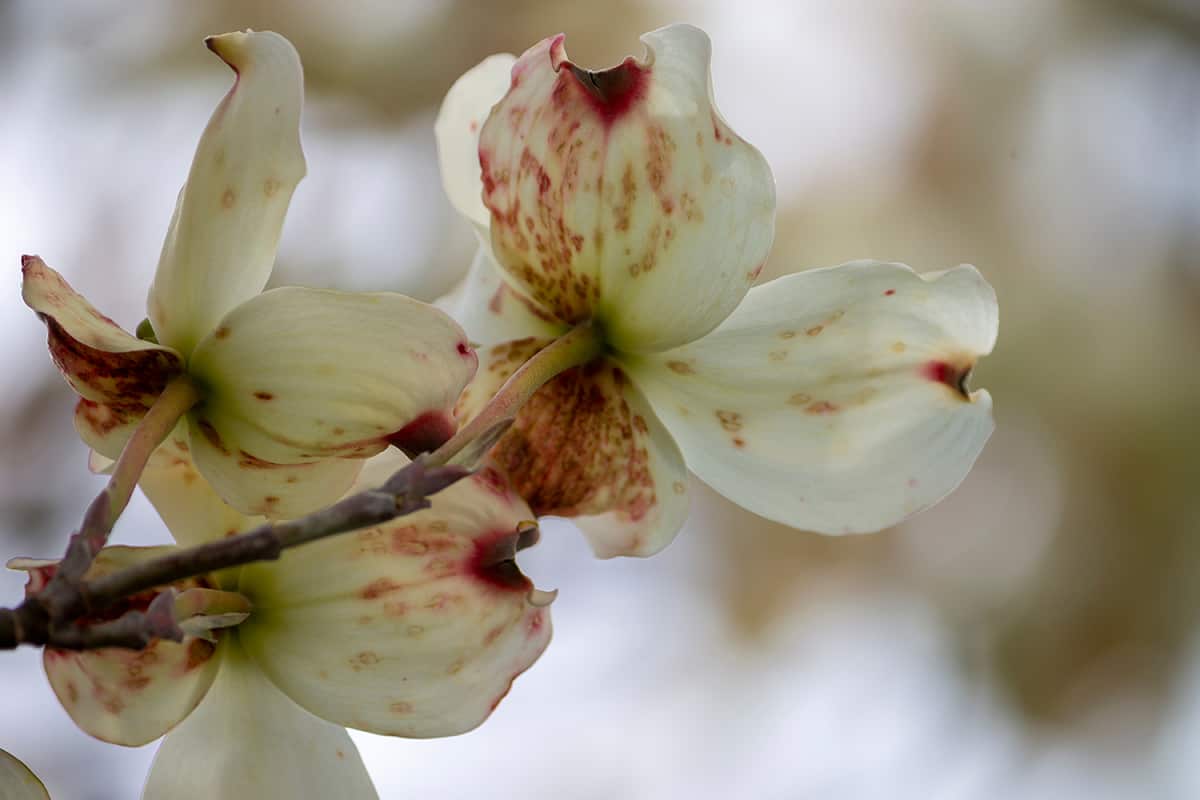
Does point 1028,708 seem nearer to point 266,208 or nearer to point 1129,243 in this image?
point 1129,243

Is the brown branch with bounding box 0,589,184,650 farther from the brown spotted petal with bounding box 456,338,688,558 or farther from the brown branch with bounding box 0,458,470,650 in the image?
the brown spotted petal with bounding box 456,338,688,558

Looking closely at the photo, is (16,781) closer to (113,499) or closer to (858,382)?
(113,499)

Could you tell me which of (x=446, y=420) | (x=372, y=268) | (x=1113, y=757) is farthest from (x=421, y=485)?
(x=1113, y=757)

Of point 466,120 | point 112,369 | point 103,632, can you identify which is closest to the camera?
point 103,632

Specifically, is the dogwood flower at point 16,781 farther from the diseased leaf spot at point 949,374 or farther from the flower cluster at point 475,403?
the diseased leaf spot at point 949,374

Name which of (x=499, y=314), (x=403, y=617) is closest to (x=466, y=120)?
(x=499, y=314)

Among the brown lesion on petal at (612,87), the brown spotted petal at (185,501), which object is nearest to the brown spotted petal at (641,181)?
the brown lesion on petal at (612,87)
